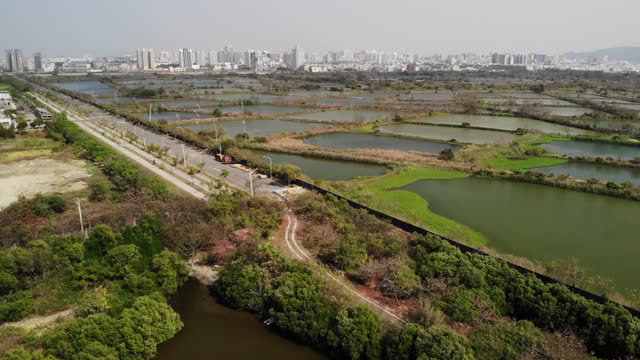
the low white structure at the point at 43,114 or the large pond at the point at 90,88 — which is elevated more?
the large pond at the point at 90,88

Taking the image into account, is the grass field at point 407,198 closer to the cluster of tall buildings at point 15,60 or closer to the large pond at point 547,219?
the large pond at point 547,219

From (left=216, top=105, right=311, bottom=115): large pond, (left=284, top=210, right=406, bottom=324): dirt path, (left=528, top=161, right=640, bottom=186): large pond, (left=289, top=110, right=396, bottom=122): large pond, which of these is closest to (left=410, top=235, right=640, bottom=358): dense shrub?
(left=284, top=210, right=406, bottom=324): dirt path

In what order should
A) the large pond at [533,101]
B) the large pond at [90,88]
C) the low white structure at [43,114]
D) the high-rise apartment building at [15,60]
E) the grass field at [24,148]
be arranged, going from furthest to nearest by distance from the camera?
1. the high-rise apartment building at [15,60]
2. the large pond at [90,88]
3. the large pond at [533,101]
4. the low white structure at [43,114]
5. the grass field at [24,148]

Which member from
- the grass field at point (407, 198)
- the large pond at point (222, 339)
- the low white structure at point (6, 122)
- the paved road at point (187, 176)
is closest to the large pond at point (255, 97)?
the paved road at point (187, 176)

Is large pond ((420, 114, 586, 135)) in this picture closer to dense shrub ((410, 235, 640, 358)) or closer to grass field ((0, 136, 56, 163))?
dense shrub ((410, 235, 640, 358))

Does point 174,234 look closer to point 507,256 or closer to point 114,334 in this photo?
point 114,334

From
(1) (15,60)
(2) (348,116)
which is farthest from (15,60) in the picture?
(2) (348,116)

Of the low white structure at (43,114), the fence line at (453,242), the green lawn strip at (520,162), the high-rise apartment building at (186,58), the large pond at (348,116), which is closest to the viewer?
the fence line at (453,242)
